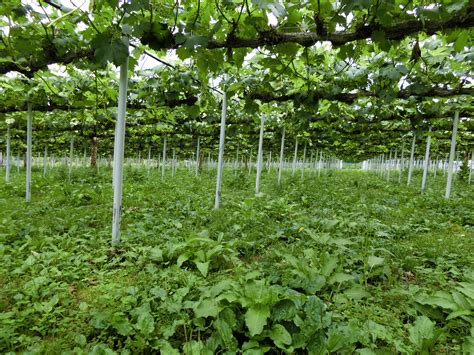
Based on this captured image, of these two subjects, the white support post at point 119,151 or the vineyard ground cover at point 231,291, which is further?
the white support post at point 119,151

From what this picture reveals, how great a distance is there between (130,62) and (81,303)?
3.37m

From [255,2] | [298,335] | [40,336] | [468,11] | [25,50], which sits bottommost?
[40,336]

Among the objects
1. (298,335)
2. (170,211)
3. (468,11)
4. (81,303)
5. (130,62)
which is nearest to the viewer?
(298,335)

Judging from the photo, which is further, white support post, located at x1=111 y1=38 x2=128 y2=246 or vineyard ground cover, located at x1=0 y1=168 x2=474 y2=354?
white support post, located at x1=111 y1=38 x2=128 y2=246

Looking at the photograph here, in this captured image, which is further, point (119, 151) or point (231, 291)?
point (119, 151)

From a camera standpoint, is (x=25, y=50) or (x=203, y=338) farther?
(x=25, y=50)

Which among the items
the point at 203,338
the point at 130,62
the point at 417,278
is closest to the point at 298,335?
the point at 203,338

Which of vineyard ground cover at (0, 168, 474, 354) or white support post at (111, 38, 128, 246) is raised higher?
white support post at (111, 38, 128, 246)

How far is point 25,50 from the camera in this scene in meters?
3.69

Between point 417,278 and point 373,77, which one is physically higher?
point 373,77

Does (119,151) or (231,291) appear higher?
(119,151)

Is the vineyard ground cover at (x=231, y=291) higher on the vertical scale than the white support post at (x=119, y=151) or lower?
lower

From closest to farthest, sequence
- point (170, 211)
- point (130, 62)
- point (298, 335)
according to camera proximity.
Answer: point (298, 335) < point (130, 62) < point (170, 211)

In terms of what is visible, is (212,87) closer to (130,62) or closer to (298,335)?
(130,62)
